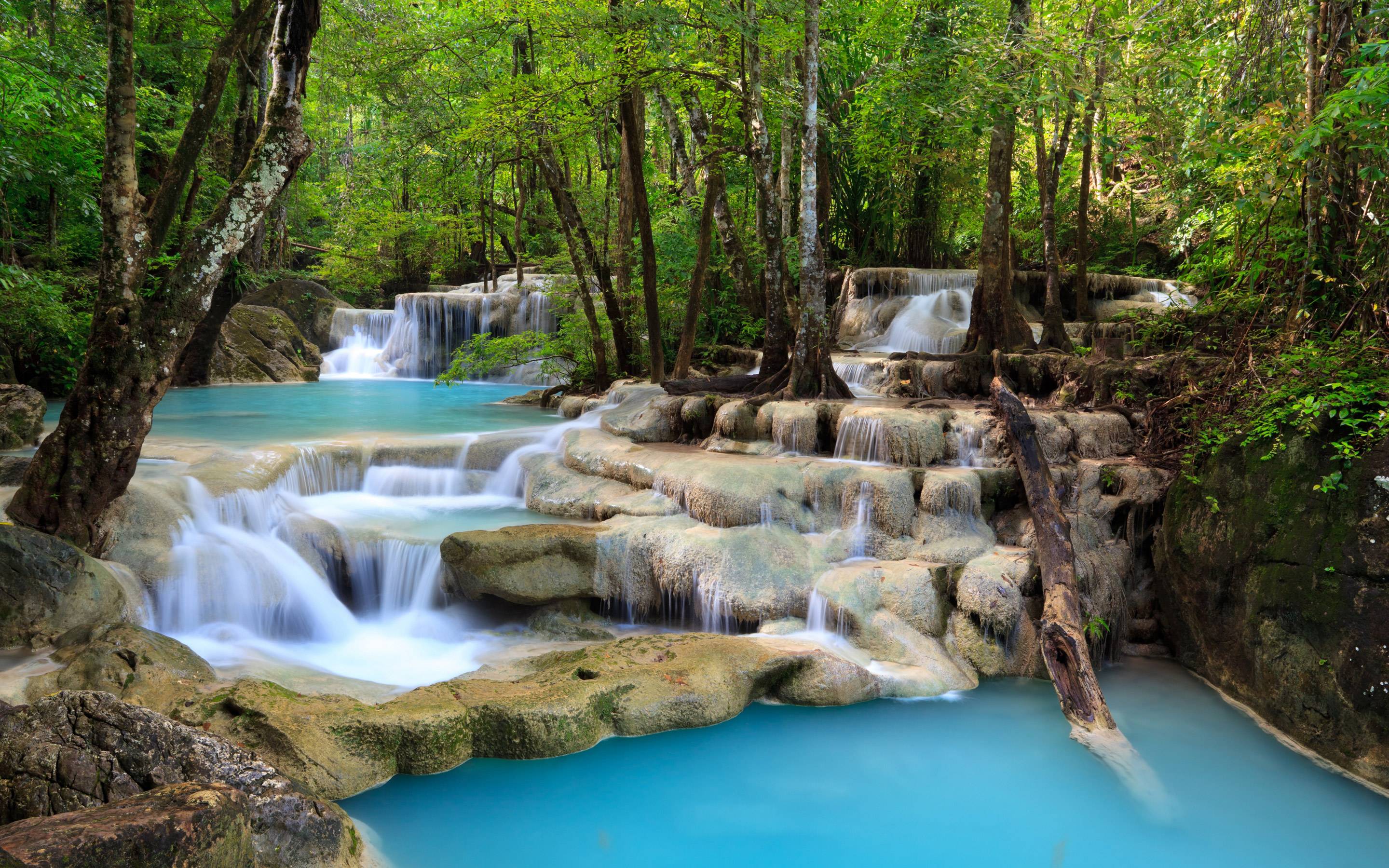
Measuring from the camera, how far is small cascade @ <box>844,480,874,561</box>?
6781mm

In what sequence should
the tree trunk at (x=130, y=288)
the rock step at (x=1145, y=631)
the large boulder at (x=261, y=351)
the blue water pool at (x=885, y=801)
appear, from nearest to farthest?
the blue water pool at (x=885, y=801)
the tree trunk at (x=130, y=288)
the rock step at (x=1145, y=631)
the large boulder at (x=261, y=351)

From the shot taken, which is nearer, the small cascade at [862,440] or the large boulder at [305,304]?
the small cascade at [862,440]

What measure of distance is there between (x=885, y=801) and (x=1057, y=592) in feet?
6.53

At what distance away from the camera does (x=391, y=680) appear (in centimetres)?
544

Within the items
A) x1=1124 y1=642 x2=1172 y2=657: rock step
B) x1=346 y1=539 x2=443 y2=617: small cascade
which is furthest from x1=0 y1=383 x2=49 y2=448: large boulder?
x1=1124 y1=642 x2=1172 y2=657: rock step

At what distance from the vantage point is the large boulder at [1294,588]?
4.57 meters

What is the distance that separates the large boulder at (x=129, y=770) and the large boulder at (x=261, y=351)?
1549cm

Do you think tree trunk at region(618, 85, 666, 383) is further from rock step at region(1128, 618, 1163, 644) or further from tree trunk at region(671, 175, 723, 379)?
rock step at region(1128, 618, 1163, 644)

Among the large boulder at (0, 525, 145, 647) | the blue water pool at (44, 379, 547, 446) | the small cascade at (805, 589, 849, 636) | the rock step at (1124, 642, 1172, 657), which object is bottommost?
the rock step at (1124, 642, 1172, 657)

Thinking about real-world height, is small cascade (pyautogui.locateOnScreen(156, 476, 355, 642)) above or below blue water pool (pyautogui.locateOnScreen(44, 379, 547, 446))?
below

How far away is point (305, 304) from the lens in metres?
21.9

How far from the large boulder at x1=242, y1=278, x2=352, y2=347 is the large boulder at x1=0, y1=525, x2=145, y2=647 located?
56.5ft

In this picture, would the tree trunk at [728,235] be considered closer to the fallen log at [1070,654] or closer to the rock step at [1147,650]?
the fallen log at [1070,654]

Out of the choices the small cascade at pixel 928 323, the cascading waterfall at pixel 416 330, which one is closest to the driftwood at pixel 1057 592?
the small cascade at pixel 928 323
